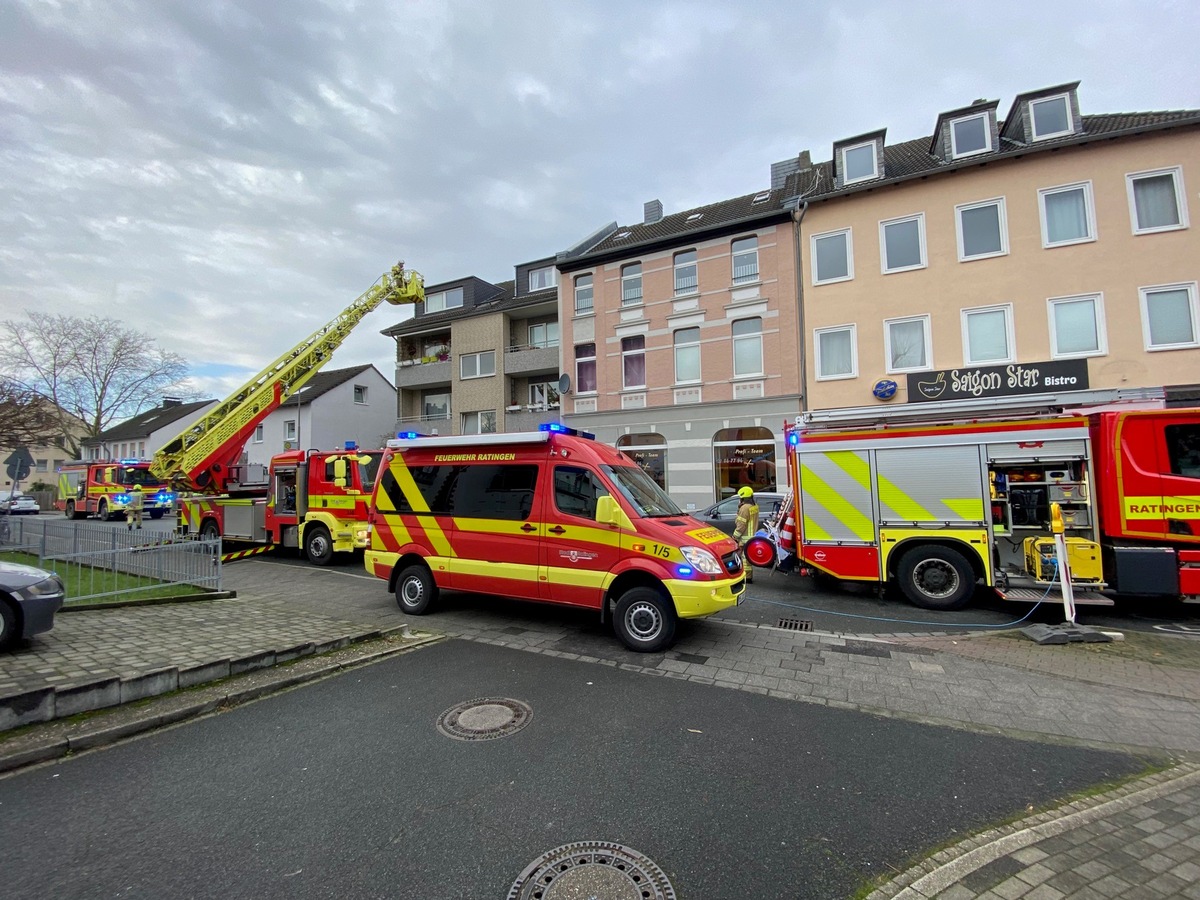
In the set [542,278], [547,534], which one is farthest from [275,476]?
[542,278]

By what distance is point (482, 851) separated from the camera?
103 inches

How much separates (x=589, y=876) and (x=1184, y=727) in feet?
15.4

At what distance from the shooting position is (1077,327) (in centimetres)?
1460

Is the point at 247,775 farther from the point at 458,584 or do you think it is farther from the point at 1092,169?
the point at 1092,169

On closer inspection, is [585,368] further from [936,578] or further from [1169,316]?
[1169,316]

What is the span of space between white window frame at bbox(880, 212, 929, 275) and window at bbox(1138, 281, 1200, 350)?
5178mm

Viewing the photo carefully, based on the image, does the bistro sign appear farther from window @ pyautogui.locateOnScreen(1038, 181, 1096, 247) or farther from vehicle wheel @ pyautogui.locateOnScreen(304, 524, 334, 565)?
vehicle wheel @ pyautogui.locateOnScreen(304, 524, 334, 565)

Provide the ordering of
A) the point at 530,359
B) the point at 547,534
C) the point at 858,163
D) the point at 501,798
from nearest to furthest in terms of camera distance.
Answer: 1. the point at 501,798
2. the point at 547,534
3. the point at 858,163
4. the point at 530,359

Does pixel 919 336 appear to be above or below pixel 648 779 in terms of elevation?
above

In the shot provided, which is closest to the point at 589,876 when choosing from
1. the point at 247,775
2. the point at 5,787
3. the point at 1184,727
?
the point at 247,775

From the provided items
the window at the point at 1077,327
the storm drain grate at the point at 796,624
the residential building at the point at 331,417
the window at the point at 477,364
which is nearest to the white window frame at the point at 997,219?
the window at the point at 1077,327

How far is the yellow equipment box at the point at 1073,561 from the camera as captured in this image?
22.3 ft

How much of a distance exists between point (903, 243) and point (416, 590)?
56.2ft

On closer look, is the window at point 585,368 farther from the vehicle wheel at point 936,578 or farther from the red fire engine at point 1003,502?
the vehicle wheel at point 936,578
